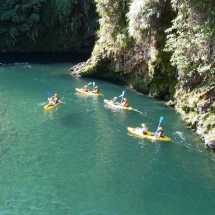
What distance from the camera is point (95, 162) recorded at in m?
21.3

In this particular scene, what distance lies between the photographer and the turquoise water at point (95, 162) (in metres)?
17.5

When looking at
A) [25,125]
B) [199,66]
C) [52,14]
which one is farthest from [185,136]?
[52,14]

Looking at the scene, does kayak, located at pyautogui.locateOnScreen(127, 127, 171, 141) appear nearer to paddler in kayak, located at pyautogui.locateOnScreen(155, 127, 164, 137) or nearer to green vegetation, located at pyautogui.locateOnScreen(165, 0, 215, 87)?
paddler in kayak, located at pyautogui.locateOnScreen(155, 127, 164, 137)

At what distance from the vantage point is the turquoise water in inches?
689

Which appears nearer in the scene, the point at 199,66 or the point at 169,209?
the point at 169,209

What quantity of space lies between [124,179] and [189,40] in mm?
10595

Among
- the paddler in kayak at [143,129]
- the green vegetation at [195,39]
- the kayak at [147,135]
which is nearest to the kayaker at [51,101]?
the kayak at [147,135]

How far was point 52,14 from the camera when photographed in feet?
158


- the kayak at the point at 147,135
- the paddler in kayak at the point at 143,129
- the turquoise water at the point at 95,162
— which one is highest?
the paddler in kayak at the point at 143,129

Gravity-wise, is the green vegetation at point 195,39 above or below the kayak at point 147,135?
above

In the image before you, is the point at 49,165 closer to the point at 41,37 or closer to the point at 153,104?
the point at 153,104

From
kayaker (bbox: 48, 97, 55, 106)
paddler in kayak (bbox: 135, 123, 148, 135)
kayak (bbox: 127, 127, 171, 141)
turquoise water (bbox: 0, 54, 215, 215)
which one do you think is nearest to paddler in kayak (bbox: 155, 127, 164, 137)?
kayak (bbox: 127, 127, 171, 141)

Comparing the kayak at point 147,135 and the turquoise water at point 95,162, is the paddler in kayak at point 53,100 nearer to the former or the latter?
the turquoise water at point 95,162

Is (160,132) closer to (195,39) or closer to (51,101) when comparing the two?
(195,39)
